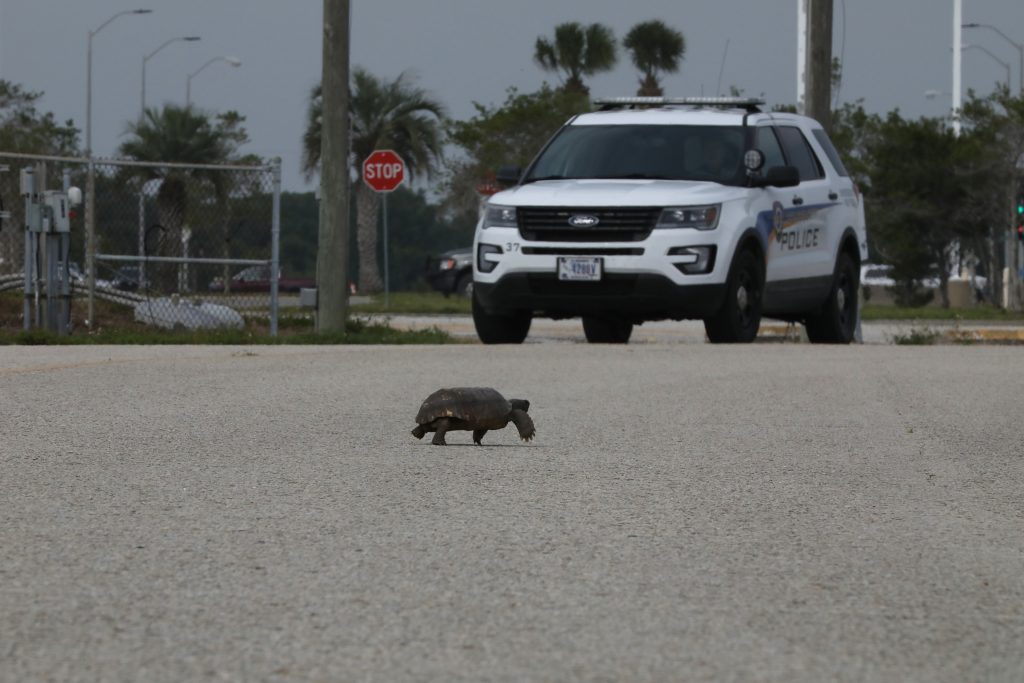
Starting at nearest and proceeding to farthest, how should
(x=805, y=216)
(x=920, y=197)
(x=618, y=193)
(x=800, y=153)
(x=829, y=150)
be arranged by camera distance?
(x=618, y=193) → (x=805, y=216) → (x=800, y=153) → (x=829, y=150) → (x=920, y=197)

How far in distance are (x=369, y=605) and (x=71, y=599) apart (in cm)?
77

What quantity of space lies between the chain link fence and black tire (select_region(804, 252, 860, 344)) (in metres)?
5.04

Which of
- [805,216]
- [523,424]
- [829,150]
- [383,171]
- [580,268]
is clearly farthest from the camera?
[383,171]

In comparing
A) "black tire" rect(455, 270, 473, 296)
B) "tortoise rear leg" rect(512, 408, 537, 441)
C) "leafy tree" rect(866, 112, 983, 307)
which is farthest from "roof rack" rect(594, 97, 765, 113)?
"leafy tree" rect(866, 112, 983, 307)

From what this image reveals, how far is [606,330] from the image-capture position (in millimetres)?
19734

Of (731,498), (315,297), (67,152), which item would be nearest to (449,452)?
(731,498)

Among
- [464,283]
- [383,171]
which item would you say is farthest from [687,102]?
[464,283]

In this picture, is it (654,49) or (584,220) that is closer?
(584,220)

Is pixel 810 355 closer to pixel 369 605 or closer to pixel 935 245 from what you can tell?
pixel 369 605

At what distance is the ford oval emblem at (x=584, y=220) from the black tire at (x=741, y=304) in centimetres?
116

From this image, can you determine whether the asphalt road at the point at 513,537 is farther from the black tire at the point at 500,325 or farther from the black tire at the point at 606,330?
the black tire at the point at 606,330

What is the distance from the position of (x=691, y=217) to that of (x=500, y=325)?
Result: 7.58 ft

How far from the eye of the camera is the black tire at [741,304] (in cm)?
1647

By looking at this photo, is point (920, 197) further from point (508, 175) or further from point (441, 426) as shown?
point (441, 426)
